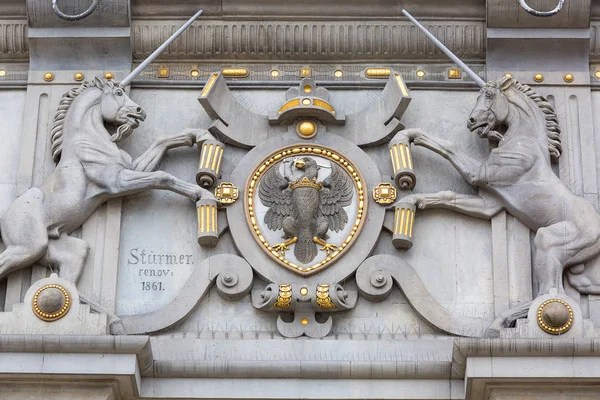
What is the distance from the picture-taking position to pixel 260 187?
56.9 feet

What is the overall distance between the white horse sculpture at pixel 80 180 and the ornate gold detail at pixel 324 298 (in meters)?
1.41

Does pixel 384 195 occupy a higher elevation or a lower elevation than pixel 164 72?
lower

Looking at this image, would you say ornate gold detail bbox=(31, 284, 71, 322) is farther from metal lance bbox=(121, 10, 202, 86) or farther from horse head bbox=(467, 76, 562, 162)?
horse head bbox=(467, 76, 562, 162)

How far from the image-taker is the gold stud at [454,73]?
1809cm

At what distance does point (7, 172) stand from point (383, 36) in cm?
394

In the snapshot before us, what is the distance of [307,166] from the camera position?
1731 cm

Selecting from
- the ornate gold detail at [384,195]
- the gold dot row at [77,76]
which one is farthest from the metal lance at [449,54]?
the gold dot row at [77,76]

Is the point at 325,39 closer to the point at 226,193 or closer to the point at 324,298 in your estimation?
the point at 226,193

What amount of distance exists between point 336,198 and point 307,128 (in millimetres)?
814

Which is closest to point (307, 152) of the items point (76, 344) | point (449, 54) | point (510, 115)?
point (449, 54)

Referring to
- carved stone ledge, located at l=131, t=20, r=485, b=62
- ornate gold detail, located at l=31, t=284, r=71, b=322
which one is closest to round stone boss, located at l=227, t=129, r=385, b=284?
carved stone ledge, located at l=131, t=20, r=485, b=62

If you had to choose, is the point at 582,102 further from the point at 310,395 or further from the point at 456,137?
the point at 310,395

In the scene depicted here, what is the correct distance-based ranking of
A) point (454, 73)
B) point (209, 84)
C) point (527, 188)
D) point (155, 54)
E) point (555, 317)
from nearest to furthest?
point (555, 317) → point (527, 188) → point (209, 84) → point (155, 54) → point (454, 73)

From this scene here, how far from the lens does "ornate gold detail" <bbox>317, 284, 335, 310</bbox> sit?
656 inches
